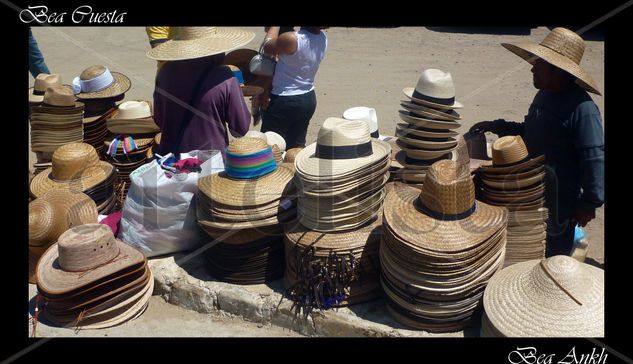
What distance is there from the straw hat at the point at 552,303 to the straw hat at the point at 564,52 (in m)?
1.40

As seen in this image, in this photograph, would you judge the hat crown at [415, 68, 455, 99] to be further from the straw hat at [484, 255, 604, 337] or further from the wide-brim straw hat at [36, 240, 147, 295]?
the wide-brim straw hat at [36, 240, 147, 295]

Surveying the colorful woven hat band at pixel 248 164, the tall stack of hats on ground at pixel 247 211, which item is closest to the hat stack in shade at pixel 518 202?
the tall stack of hats on ground at pixel 247 211

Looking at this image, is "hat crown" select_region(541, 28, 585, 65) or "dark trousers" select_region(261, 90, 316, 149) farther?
"dark trousers" select_region(261, 90, 316, 149)

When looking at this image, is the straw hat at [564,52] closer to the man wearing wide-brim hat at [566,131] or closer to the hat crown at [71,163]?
the man wearing wide-brim hat at [566,131]

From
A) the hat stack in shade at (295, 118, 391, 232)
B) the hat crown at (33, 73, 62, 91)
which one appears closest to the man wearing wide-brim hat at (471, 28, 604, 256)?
the hat stack in shade at (295, 118, 391, 232)

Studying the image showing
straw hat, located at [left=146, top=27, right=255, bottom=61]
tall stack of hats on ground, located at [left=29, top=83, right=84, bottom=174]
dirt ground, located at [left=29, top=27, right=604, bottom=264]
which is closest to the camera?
straw hat, located at [left=146, top=27, right=255, bottom=61]

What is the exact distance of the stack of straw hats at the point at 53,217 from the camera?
182 inches

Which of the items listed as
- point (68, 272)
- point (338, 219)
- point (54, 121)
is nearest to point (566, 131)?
point (338, 219)

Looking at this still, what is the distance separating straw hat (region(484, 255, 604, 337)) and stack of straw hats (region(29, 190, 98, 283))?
314cm

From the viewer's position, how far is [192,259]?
15.9 feet

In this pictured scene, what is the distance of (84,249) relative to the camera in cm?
415

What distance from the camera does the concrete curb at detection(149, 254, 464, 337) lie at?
3980 millimetres

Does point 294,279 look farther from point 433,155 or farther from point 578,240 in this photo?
point 578,240

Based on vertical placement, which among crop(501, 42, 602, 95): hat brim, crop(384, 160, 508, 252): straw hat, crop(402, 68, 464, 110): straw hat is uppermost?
crop(501, 42, 602, 95): hat brim
